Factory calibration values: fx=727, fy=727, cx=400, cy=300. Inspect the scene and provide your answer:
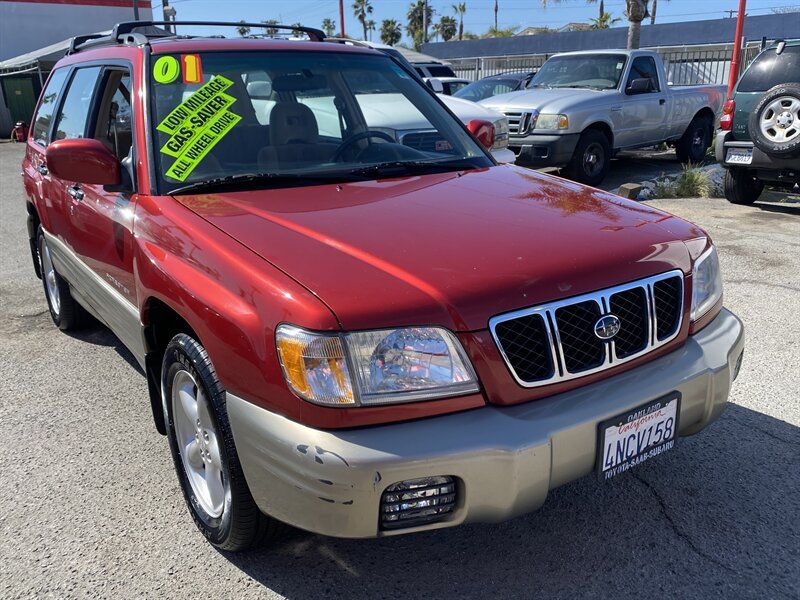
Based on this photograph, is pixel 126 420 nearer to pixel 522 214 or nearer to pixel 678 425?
pixel 522 214

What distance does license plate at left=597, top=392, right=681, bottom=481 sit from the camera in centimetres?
218

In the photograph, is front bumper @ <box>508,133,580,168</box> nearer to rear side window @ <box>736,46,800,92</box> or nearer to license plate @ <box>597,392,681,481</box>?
rear side window @ <box>736,46,800,92</box>

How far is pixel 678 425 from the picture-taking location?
7.87 feet

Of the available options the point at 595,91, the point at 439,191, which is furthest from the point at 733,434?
the point at 595,91

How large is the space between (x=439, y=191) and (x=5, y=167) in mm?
16002

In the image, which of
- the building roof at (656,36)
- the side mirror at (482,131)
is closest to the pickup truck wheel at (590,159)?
the side mirror at (482,131)

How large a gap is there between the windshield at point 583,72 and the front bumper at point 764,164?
7.76ft

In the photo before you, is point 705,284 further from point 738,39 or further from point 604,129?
point 738,39

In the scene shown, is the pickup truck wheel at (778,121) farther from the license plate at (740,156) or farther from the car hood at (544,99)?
the car hood at (544,99)

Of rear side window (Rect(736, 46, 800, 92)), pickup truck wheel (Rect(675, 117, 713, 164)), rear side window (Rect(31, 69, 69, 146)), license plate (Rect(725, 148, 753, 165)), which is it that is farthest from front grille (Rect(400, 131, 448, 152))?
pickup truck wheel (Rect(675, 117, 713, 164))

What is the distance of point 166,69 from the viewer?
3148 millimetres

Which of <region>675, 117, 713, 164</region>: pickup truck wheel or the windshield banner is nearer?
the windshield banner

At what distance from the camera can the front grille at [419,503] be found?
1976 mm

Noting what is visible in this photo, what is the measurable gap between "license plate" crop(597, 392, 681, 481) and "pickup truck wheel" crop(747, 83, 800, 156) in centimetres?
595
